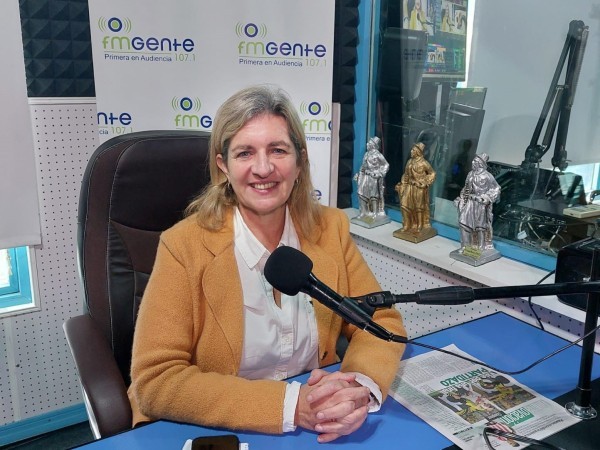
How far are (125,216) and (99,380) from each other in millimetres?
451

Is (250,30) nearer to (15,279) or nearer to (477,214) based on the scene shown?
(477,214)

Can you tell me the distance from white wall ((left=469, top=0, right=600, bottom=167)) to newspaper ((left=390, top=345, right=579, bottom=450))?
0.88m

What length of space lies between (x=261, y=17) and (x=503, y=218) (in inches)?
49.7

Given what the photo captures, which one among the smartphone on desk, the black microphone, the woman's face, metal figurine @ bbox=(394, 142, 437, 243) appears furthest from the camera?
metal figurine @ bbox=(394, 142, 437, 243)

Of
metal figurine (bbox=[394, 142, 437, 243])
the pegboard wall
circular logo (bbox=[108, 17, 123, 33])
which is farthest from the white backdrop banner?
metal figurine (bbox=[394, 142, 437, 243])

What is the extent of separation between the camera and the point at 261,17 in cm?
224

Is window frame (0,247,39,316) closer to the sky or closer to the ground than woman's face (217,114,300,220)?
closer to the ground

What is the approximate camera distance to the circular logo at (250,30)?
223 centimetres

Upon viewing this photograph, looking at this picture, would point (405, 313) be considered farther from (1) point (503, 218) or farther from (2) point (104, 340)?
(2) point (104, 340)

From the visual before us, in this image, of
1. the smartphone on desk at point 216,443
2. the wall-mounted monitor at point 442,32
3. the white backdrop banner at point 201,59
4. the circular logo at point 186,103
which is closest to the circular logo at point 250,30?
the white backdrop banner at point 201,59

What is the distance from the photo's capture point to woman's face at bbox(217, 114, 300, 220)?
1.28m

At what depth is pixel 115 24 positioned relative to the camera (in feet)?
6.66

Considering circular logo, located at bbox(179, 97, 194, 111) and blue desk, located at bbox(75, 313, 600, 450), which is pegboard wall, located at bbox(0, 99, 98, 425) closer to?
circular logo, located at bbox(179, 97, 194, 111)

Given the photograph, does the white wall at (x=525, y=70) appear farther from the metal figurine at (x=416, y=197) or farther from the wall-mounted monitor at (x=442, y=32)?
the metal figurine at (x=416, y=197)
